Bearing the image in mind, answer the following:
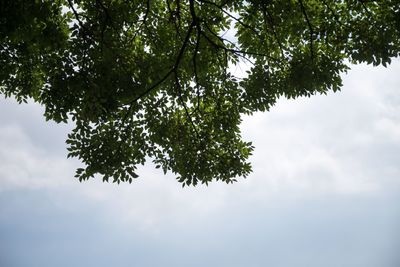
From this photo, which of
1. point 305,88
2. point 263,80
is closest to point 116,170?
point 263,80

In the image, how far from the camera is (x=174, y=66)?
25.3 feet

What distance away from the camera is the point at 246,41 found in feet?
30.8

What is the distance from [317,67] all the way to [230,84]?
2468 mm

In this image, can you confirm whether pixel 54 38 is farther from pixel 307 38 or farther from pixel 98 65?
pixel 307 38

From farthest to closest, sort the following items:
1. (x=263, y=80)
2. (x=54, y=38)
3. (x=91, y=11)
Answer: (x=263, y=80) < (x=91, y=11) < (x=54, y=38)

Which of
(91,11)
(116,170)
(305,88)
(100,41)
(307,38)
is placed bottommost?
(116,170)

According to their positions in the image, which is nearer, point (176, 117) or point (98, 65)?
point (98, 65)

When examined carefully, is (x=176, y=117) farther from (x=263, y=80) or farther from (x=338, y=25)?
(x=338, y=25)

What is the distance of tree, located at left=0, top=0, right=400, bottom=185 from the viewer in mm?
7840

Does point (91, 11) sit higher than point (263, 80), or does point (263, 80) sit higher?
point (91, 11)

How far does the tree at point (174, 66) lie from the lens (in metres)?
7.84

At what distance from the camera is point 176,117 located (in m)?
9.81

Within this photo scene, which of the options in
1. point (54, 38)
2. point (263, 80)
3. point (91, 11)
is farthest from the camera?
point (263, 80)

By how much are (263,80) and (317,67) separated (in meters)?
1.51
